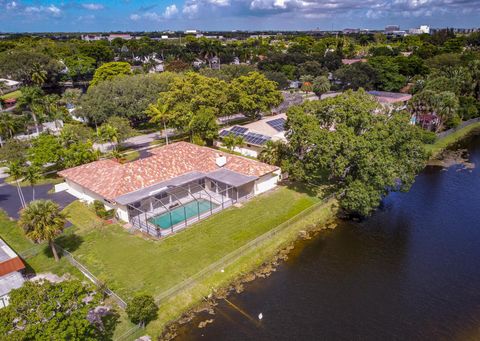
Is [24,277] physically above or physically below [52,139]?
below

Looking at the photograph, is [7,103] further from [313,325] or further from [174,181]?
[313,325]

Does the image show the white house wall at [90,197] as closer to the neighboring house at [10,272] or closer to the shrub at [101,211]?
the shrub at [101,211]

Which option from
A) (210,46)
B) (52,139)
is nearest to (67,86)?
(210,46)

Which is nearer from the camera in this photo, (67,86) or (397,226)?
(397,226)

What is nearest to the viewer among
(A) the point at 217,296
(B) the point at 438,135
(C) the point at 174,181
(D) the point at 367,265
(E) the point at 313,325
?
(E) the point at 313,325

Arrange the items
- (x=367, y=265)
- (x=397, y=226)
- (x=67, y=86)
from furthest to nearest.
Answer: (x=67, y=86) < (x=397, y=226) < (x=367, y=265)

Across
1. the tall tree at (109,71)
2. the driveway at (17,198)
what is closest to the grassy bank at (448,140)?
the driveway at (17,198)

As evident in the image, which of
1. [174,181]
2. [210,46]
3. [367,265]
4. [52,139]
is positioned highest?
[210,46]
